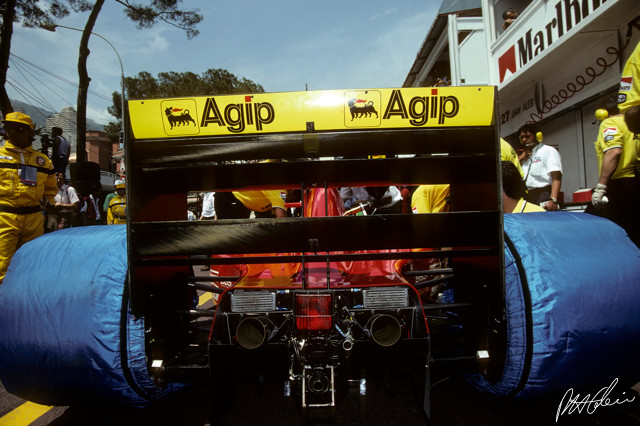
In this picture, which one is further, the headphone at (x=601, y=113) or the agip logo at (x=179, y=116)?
the headphone at (x=601, y=113)

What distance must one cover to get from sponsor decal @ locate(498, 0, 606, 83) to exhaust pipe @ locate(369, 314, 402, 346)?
6970 millimetres

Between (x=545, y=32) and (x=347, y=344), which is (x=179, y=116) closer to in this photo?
(x=347, y=344)

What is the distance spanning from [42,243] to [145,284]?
24.1 inches

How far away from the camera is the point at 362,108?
1731mm

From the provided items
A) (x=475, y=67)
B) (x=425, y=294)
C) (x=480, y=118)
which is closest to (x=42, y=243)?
(x=480, y=118)

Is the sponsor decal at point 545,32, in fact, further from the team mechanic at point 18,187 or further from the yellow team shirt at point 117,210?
the yellow team shirt at point 117,210

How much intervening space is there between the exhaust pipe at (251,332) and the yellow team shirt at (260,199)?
2.38 m

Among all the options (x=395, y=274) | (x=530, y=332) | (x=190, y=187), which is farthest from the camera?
(x=395, y=274)

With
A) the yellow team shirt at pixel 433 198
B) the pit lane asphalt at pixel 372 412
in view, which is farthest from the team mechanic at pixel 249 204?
the pit lane asphalt at pixel 372 412

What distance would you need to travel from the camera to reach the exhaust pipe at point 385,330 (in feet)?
5.53

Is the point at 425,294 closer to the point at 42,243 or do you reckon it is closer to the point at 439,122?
the point at 439,122

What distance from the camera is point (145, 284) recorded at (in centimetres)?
188

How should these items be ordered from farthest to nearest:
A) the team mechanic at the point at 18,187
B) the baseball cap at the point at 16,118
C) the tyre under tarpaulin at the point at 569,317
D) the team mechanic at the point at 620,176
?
the baseball cap at the point at 16,118
the team mechanic at the point at 18,187
the team mechanic at the point at 620,176
the tyre under tarpaulin at the point at 569,317

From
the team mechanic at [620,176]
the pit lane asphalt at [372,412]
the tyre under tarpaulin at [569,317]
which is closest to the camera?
the tyre under tarpaulin at [569,317]
